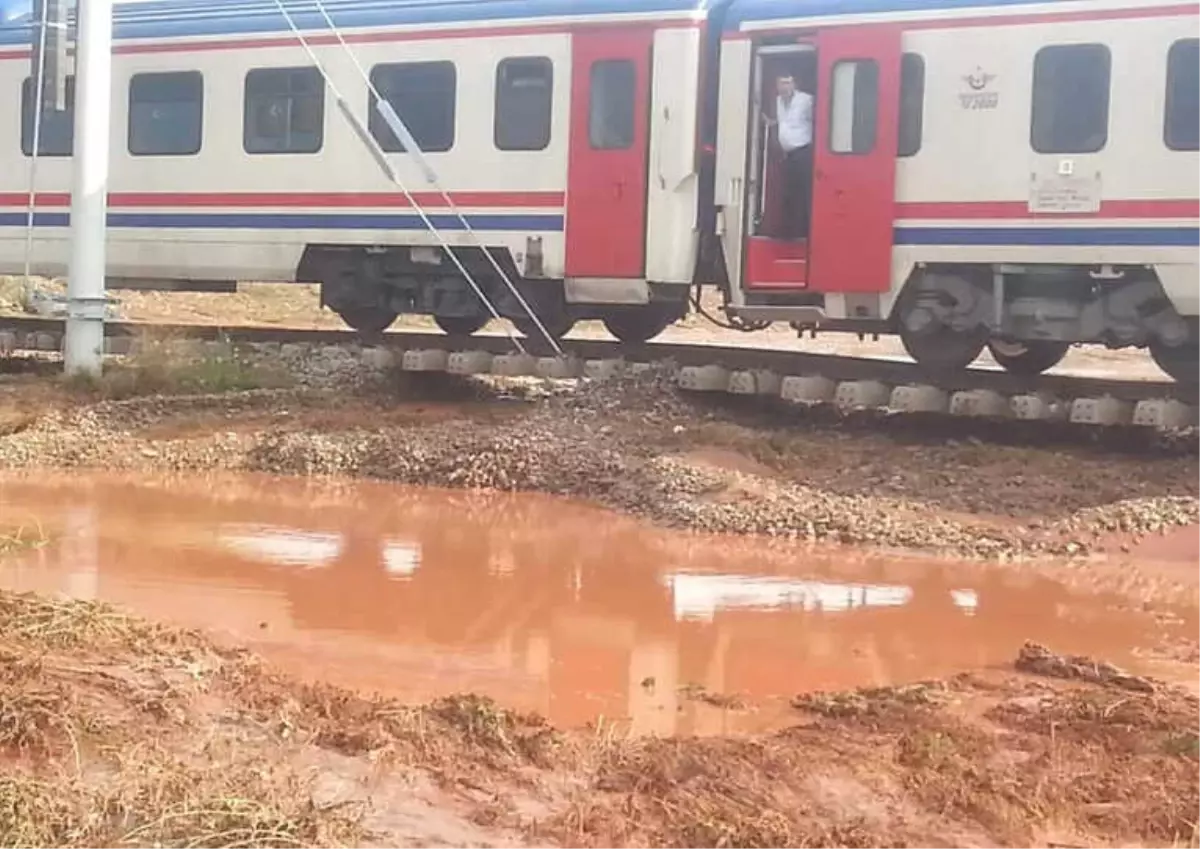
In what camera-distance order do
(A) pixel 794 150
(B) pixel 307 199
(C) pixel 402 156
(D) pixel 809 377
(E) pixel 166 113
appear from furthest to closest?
(E) pixel 166 113, (B) pixel 307 199, (C) pixel 402 156, (A) pixel 794 150, (D) pixel 809 377

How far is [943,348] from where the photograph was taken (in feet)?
40.9

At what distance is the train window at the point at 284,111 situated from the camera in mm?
14352

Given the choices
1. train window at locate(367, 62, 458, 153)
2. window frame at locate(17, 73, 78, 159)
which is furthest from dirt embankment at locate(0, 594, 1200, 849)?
window frame at locate(17, 73, 78, 159)

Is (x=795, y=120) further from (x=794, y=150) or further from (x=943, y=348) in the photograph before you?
(x=943, y=348)

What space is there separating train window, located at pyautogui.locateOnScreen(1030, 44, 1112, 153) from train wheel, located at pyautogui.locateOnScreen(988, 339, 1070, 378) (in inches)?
83.0

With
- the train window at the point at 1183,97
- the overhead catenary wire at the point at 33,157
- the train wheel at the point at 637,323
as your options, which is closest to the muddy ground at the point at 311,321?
the overhead catenary wire at the point at 33,157

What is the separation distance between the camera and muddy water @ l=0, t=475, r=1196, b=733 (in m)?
6.65

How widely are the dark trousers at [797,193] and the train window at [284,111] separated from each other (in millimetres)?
4412

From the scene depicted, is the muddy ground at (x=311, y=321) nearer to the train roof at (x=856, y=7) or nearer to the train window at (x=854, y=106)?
the train roof at (x=856, y=7)

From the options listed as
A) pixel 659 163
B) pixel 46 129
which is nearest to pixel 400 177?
pixel 659 163

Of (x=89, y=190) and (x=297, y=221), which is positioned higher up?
(x=89, y=190)

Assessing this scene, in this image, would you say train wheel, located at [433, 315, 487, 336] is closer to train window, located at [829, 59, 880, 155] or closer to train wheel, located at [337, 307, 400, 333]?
train wheel, located at [337, 307, 400, 333]

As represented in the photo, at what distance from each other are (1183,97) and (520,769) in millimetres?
8029

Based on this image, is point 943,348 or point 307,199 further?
point 307,199
